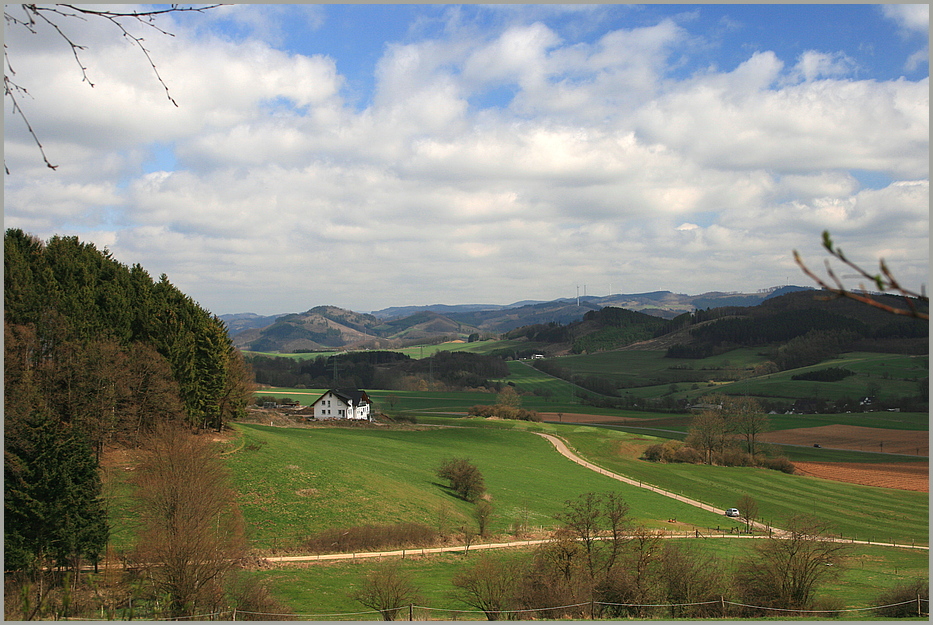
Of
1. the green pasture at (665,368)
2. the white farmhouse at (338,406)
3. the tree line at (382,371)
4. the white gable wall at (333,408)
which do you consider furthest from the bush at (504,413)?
the green pasture at (665,368)

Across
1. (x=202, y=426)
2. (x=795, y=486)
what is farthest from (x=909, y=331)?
(x=202, y=426)

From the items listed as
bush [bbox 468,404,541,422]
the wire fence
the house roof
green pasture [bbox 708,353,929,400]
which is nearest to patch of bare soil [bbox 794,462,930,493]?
bush [bbox 468,404,541,422]

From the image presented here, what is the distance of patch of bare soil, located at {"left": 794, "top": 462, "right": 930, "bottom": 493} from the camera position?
66375 millimetres

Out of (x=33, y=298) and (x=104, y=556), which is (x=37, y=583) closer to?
(x=104, y=556)

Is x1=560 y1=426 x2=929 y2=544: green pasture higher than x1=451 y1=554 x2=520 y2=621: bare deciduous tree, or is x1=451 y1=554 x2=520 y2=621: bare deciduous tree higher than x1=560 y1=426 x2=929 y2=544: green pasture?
x1=451 y1=554 x2=520 y2=621: bare deciduous tree

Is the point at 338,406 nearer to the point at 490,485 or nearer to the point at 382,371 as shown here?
the point at 490,485

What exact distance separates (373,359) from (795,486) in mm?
144776

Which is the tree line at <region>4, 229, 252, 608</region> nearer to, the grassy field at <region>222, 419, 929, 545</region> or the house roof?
the grassy field at <region>222, 419, 929, 545</region>

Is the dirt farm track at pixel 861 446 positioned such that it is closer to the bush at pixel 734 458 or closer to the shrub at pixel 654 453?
the bush at pixel 734 458

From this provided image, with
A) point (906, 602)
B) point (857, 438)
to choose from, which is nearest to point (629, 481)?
point (906, 602)

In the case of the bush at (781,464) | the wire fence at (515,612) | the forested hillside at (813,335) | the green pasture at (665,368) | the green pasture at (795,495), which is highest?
the forested hillside at (813,335)

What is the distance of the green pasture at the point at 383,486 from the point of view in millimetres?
38281

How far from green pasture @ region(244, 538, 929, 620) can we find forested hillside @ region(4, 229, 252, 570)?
874cm

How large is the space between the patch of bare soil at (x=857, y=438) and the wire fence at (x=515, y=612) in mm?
69903
